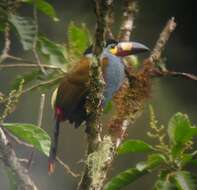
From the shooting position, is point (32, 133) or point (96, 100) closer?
point (96, 100)

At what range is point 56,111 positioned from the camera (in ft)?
8.82

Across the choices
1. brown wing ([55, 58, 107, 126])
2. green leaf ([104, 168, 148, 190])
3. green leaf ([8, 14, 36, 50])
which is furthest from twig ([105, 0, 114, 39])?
green leaf ([104, 168, 148, 190])

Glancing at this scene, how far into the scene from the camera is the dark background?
4098 millimetres

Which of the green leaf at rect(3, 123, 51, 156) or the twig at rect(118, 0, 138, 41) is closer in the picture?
the green leaf at rect(3, 123, 51, 156)

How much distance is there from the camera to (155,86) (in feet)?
13.4

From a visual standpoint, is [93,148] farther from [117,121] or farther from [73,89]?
[73,89]

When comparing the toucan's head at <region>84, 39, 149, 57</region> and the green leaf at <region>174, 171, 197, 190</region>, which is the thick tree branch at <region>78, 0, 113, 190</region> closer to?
the green leaf at <region>174, 171, 197, 190</region>

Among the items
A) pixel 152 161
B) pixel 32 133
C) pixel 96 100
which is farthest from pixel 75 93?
pixel 96 100

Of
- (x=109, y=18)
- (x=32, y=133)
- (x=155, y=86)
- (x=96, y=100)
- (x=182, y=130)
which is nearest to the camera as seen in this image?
(x=96, y=100)

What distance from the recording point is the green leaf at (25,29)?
108 inches

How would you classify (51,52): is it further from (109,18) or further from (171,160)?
(171,160)

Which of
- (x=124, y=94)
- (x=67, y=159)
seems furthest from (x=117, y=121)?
(x=67, y=159)

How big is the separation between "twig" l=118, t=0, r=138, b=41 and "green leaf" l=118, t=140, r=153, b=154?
449 millimetres

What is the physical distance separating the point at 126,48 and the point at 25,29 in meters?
0.38
